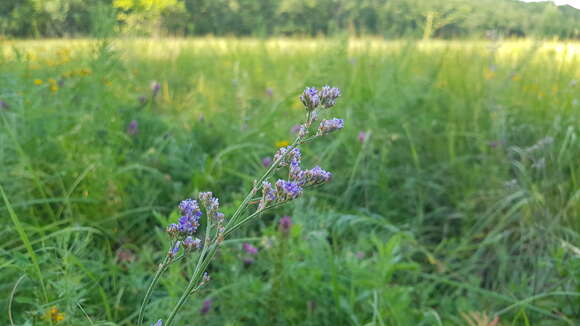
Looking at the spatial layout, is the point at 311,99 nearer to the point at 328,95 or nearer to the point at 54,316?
the point at 328,95

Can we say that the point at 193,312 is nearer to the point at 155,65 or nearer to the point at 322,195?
the point at 322,195

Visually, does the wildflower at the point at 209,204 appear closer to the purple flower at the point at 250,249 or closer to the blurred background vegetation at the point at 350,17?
the purple flower at the point at 250,249

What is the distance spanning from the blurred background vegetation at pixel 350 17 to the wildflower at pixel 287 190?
1.60 m

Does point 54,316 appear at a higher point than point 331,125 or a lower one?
lower

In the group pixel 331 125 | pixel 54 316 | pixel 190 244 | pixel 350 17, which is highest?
pixel 350 17

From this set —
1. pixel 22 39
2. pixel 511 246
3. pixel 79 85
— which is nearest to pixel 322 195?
pixel 511 246

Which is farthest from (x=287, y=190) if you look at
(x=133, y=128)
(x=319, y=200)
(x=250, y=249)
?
(x=133, y=128)

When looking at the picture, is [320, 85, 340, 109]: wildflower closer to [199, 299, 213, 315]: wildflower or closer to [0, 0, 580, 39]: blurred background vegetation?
[199, 299, 213, 315]: wildflower

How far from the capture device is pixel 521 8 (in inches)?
116

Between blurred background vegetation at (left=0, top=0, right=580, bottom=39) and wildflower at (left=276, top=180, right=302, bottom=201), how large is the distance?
160 cm

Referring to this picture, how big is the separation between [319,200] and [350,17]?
7.35ft

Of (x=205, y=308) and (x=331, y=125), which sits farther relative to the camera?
(x=205, y=308)

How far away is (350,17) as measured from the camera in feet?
12.4

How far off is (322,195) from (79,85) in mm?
1420
